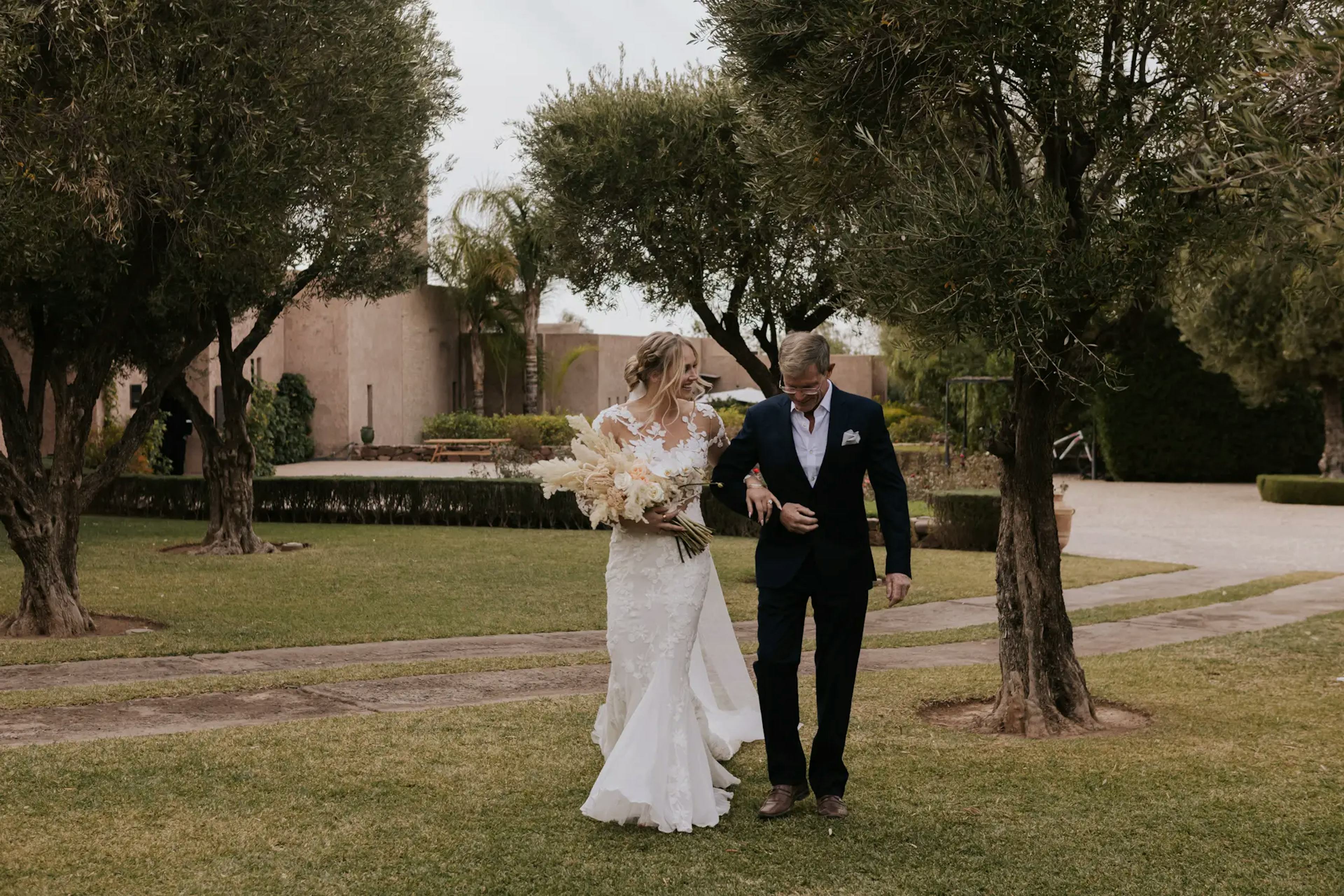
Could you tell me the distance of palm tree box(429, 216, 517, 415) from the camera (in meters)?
40.7

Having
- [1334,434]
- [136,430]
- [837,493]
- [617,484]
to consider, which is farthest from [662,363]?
[1334,434]

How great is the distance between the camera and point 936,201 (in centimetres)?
639

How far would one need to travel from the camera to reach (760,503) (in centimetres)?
516

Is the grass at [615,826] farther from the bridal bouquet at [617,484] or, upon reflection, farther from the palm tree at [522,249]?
the palm tree at [522,249]

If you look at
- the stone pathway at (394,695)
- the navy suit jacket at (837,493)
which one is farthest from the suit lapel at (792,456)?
the stone pathway at (394,695)

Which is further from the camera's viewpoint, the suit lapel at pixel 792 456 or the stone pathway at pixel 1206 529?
the stone pathway at pixel 1206 529

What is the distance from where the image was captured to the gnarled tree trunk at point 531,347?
41844 mm

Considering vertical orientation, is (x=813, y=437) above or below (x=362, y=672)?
above

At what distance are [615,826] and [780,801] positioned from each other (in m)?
0.69

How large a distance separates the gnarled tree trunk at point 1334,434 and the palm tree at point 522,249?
808 inches

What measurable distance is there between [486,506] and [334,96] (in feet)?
36.1

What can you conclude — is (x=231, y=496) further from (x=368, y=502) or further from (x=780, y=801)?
(x=780, y=801)

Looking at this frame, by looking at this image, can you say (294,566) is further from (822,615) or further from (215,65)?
(822,615)

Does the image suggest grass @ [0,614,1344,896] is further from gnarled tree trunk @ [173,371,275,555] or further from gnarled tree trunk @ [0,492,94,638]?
→ gnarled tree trunk @ [173,371,275,555]
